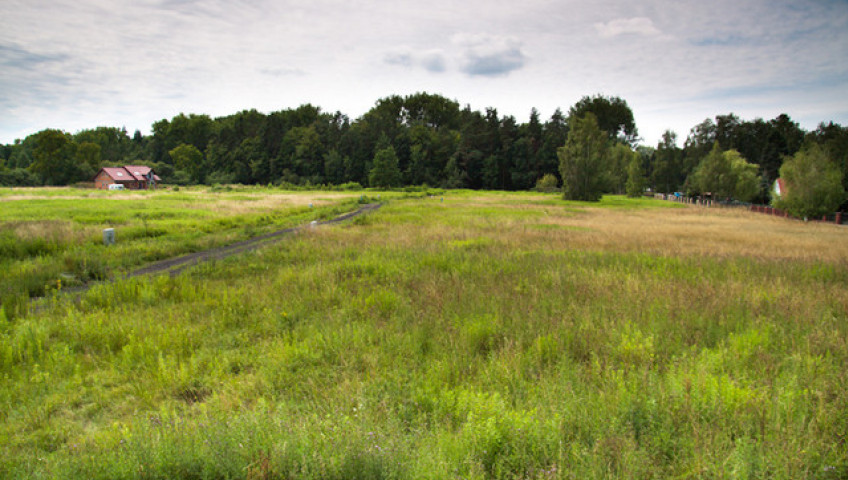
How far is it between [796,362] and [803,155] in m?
48.8

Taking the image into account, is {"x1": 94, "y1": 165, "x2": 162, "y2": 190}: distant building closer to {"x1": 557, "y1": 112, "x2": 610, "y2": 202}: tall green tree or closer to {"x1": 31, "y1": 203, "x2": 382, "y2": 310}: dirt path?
{"x1": 557, "y1": 112, "x2": 610, "y2": 202}: tall green tree

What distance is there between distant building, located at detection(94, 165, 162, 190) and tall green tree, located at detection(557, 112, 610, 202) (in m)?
88.2

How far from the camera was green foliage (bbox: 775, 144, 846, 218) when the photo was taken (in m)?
38.2

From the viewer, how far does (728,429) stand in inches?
142

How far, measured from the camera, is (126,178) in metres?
93.9

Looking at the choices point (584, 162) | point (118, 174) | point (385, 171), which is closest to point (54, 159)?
point (118, 174)

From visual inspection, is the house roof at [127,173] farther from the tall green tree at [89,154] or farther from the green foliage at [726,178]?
the green foliage at [726,178]

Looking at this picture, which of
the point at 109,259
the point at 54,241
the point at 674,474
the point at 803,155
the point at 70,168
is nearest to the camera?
the point at 674,474

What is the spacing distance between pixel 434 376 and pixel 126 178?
114 metres

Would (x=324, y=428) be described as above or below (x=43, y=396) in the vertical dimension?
above

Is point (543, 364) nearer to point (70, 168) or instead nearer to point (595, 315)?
point (595, 315)

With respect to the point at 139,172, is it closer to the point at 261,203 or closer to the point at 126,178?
the point at 126,178

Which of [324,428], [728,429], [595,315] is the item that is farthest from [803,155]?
[324,428]

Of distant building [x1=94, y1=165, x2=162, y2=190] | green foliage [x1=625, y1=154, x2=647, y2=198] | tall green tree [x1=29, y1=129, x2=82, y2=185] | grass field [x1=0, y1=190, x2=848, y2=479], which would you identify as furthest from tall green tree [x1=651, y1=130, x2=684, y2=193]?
tall green tree [x1=29, y1=129, x2=82, y2=185]
